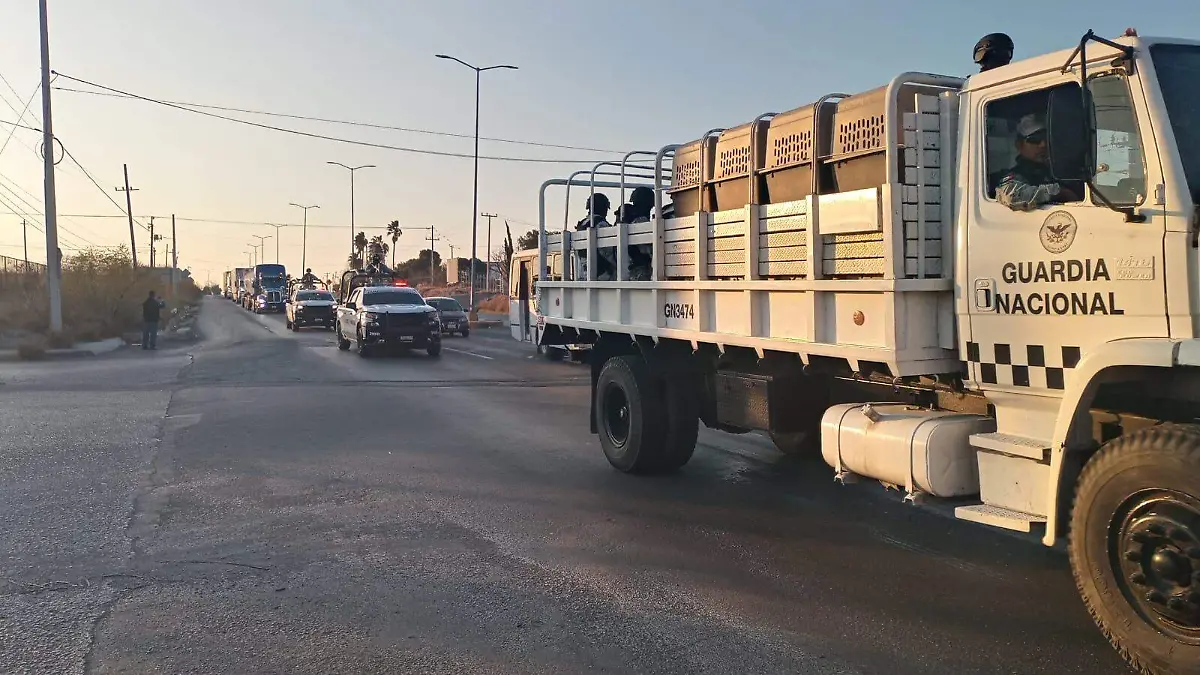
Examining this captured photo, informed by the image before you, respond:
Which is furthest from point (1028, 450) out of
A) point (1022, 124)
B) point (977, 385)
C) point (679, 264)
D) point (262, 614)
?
point (262, 614)

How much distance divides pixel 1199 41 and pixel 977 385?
1884mm

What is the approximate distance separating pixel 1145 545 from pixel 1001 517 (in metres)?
0.76

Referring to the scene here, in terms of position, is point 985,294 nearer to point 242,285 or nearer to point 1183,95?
point 1183,95

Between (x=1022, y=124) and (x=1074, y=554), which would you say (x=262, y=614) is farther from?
(x=1022, y=124)

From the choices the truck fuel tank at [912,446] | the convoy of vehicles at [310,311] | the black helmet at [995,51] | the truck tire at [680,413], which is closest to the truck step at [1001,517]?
the truck fuel tank at [912,446]

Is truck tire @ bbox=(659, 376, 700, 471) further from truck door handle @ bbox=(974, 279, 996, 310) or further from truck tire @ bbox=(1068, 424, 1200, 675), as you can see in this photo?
truck tire @ bbox=(1068, 424, 1200, 675)

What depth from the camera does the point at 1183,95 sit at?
3.99 metres

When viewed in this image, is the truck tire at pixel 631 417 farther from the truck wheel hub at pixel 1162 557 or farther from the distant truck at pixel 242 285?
the distant truck at pixel 242 285

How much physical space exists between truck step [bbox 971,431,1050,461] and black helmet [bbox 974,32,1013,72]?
201 cm

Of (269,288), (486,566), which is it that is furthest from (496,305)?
(486,566)

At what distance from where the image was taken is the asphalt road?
4133 millimetres

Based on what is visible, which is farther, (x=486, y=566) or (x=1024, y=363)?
(x=486, y=566)

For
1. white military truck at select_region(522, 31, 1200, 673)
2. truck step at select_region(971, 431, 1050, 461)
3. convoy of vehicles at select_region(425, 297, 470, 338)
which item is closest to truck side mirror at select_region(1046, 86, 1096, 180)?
white military truck at select_region(522, 31, 1200, 673)

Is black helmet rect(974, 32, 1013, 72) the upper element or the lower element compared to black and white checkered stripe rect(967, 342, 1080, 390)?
upper
